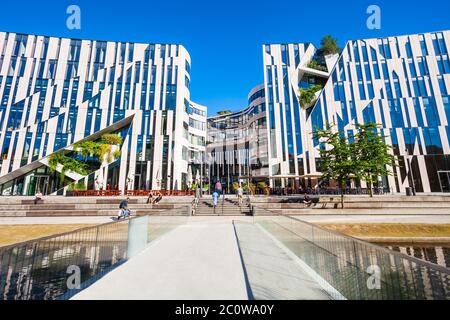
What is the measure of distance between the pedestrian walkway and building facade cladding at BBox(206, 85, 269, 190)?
108 ft

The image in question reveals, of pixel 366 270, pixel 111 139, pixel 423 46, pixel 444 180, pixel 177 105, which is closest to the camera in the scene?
pixel 366 270

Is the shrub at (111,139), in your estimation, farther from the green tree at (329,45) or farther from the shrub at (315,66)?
the green tree at (329,45)

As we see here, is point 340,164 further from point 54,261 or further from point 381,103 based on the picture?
point 381,103

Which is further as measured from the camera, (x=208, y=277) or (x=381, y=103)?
(x=381, y=103)

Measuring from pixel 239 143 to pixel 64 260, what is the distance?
46.2m

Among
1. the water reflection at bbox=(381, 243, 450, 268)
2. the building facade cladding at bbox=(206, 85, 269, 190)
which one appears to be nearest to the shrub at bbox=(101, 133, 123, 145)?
the building facade cladding at bbox=(206, 85, 269, 190)

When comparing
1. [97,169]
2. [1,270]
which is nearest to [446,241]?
[1,270]

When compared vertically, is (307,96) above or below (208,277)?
above

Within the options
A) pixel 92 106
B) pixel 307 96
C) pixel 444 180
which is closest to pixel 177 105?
pixel 92 106

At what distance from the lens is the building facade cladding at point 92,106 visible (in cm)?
3159

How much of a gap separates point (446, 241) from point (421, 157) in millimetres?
31442

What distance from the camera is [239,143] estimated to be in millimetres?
49594

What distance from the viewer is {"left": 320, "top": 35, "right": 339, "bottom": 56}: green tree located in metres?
38.9

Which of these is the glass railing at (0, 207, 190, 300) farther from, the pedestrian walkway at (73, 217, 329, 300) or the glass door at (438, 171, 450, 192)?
the glass door at (438, 171, 450, 192)
